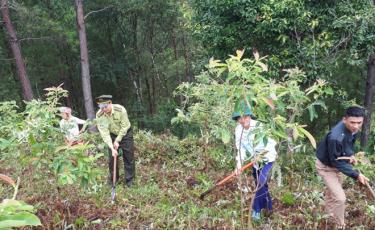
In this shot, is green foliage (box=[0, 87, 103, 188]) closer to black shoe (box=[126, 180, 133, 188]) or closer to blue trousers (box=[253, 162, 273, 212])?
blue trousers (box=[253, 162, 273, 212])

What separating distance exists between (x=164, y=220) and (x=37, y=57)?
1705 cm

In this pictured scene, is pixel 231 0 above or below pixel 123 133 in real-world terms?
above

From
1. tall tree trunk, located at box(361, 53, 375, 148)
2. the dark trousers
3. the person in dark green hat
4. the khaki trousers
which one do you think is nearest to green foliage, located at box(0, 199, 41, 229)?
the person in dark green hat

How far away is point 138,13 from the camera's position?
1975 cm

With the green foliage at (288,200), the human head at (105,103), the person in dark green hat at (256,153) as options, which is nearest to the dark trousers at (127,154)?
the human head at (105,103)

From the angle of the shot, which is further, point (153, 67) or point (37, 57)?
point (153, 67)

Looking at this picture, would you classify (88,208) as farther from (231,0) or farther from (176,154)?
(231,0)

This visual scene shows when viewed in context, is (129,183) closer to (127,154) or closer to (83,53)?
(127,154)

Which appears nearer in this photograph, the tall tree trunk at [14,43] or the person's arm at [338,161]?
the person's arm at [338,161]

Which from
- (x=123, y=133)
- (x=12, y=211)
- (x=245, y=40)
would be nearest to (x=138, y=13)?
(x=245, y=40)

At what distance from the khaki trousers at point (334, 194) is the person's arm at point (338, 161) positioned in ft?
1.03

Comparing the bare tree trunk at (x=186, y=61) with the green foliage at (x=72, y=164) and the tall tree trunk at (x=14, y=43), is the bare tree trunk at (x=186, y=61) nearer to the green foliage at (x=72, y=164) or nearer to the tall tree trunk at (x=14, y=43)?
the tall tree trunk at (x=14, y=43)

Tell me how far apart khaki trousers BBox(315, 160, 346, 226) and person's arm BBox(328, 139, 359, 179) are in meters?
0.31

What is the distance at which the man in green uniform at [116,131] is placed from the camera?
20.5 ft
